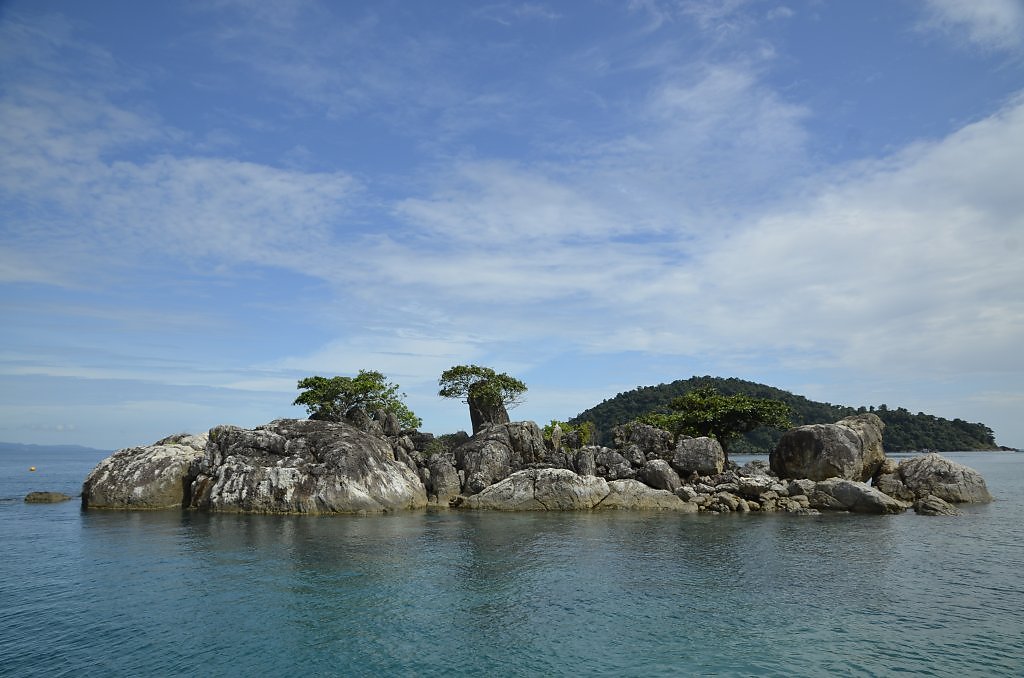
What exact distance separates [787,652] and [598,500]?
3123 cm

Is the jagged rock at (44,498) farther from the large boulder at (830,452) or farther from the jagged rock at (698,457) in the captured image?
the large boulder at (830,452)

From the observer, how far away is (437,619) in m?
22.4

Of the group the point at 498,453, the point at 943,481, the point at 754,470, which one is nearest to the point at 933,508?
the point at 943,481

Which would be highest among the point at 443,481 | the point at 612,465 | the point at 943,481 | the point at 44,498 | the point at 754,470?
the point at 612,465

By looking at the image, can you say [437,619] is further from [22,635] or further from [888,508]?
[888,508]

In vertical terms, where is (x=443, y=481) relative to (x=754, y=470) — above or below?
below

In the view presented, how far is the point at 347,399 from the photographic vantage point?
6406cm

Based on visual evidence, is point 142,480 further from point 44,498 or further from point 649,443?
point 649,443

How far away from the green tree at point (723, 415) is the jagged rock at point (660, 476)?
13.7 metres

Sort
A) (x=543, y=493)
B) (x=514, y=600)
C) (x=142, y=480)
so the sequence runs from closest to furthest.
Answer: (x=514, y=600) < (x=142, y=480) < (x=543, y=493)

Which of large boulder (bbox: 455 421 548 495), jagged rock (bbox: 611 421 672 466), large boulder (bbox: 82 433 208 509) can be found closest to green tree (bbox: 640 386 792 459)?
jagged rock (bbox: 611 421 672 466)

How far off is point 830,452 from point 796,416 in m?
115

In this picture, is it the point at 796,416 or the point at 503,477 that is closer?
the point at 503,477

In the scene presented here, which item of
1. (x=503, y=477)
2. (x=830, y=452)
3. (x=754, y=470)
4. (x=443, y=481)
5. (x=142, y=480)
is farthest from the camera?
(x=754, y=470)
